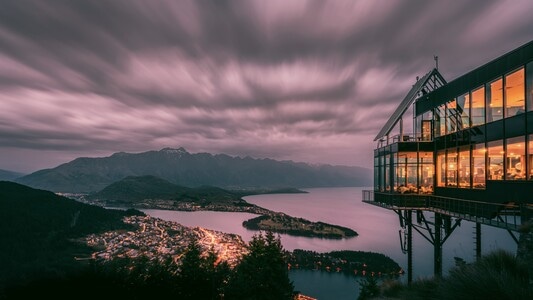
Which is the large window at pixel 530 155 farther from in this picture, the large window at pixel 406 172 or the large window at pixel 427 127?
the large window at pixel 427 127

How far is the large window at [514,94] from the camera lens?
17.4 meters

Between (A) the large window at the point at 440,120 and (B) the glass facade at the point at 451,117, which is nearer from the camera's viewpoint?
(B) the glass facade at the point at 451,117

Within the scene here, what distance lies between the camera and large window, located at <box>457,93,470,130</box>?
22969 millimetres

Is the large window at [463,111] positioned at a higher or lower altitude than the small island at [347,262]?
higher

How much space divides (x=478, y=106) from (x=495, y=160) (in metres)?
4.10

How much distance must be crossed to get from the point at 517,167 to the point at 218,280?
111 ft

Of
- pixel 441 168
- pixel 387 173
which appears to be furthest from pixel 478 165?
pixel 387 173

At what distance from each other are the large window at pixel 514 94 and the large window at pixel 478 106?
244 cm

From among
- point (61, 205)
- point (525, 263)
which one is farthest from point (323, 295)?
point (61, 205)

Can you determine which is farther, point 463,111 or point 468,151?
point 463,111

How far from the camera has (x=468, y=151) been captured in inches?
888

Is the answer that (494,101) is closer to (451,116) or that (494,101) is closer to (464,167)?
(464,167)

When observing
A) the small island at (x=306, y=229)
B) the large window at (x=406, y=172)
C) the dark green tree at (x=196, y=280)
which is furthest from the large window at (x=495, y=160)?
the small island at (x=306, y=229)

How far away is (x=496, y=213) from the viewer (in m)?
18.8
